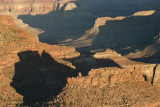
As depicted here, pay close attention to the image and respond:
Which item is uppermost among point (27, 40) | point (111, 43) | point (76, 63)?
point (27, 40)

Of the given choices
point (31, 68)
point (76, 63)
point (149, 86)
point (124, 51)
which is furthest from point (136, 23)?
point (149, 86)

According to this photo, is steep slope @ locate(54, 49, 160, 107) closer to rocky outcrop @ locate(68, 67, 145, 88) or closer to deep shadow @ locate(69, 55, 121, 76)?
rocky outcrop @ locate(68, 67, 145, 88)

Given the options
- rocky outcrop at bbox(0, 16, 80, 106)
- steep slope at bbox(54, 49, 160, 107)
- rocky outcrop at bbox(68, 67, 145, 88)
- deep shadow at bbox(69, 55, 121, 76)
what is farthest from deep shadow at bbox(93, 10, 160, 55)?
steep slope at bbox(54, 49, 160, 107)

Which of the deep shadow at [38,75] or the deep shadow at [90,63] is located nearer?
the deep shadow at [38,75]

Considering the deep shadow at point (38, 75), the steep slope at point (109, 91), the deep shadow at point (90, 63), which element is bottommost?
the deep shadow at point (90, 63)

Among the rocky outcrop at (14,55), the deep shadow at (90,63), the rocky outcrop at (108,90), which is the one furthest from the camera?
the deep shadow at (90,63)

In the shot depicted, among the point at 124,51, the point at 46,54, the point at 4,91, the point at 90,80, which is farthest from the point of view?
the point at 124,51

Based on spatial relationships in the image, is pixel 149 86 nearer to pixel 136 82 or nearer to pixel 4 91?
pixel 136 82

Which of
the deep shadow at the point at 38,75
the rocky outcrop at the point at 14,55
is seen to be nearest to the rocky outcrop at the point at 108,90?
the rocky outcrop at the point at 14,55

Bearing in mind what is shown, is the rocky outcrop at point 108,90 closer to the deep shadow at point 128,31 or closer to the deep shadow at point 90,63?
the deep shadow at point 90,63
